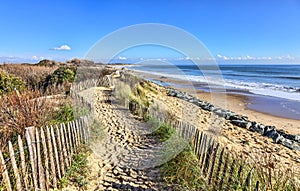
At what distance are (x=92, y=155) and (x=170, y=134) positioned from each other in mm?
2099

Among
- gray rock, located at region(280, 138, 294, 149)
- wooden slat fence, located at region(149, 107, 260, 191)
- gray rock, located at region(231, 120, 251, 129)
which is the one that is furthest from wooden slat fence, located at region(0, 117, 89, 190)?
gray rock, located at region(231, 120, 251, 129)

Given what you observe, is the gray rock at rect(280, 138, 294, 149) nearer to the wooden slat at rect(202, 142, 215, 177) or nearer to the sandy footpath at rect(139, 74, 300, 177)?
the sandy footpath at rect(139, 74, 300, 177)

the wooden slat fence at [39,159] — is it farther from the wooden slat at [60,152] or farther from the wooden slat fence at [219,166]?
the wooden slat fence at [219,166]

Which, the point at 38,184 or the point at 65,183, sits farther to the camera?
the point at 65,183

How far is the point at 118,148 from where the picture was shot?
633cm

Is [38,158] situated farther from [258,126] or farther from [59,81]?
[59,81]

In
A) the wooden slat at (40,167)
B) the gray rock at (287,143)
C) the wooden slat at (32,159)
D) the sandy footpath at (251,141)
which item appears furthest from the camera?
the gray rock at (287,143)

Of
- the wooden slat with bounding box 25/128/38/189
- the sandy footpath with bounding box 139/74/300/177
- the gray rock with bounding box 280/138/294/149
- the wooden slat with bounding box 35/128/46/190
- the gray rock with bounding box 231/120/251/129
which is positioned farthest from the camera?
the gray rock with bounding box 231/120/251/129

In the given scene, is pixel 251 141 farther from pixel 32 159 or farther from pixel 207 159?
pixel 32 159

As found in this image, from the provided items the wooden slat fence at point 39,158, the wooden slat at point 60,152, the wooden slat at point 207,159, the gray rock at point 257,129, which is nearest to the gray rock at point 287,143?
the gray rock at point 257,129

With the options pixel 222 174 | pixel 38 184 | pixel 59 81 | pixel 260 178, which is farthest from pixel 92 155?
pixel 59 81

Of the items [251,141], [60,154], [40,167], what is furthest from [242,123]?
[40,167]

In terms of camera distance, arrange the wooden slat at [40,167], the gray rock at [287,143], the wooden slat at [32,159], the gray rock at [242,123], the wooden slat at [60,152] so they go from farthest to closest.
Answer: the gray rock at [242,123], the gray rock at [287,143], the wooden slat at [60,152], the wooden slat at [40,167], the wooden slat at [32,159]

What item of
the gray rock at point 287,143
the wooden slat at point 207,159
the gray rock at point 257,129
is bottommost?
the gray rock at point 287,143
